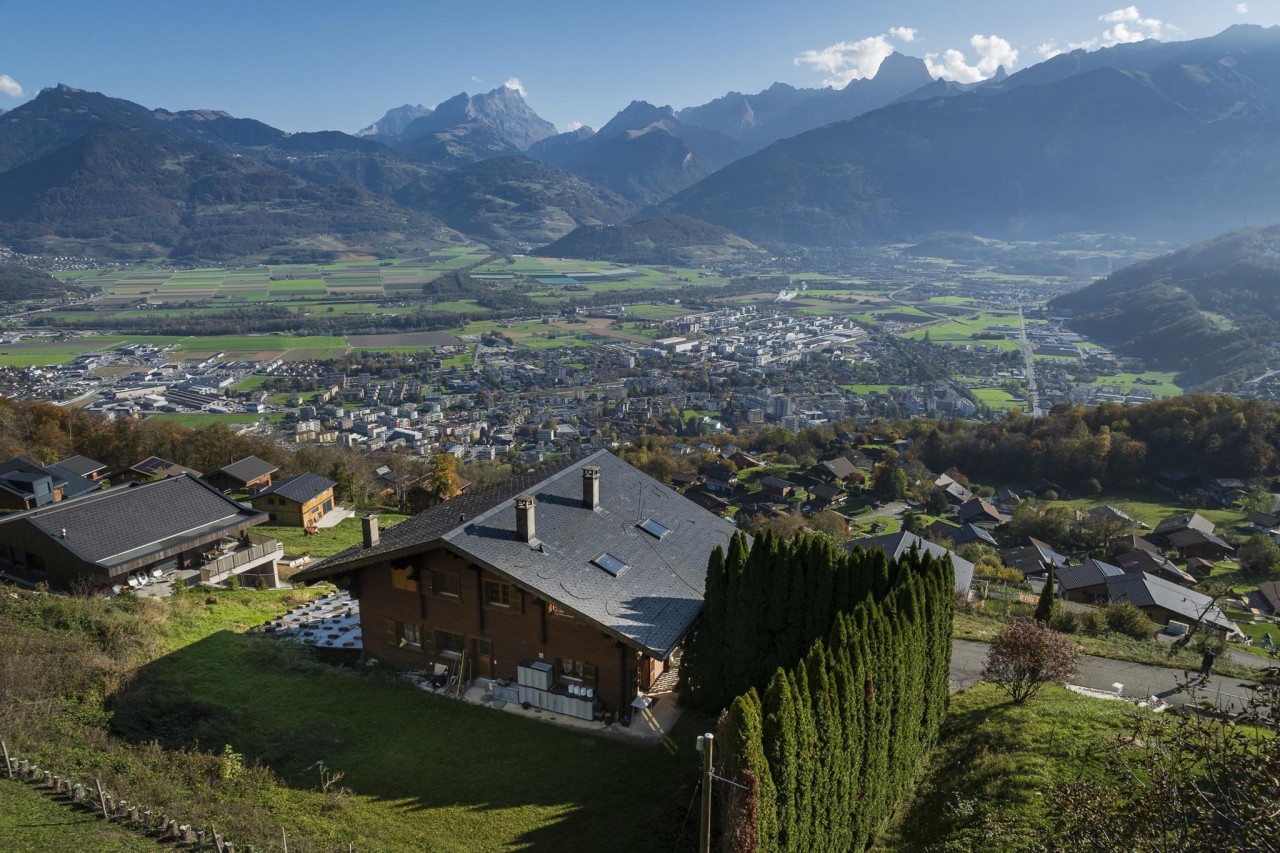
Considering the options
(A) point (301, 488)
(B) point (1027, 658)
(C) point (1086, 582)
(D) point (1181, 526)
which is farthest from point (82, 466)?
(D) point (1181, 526)

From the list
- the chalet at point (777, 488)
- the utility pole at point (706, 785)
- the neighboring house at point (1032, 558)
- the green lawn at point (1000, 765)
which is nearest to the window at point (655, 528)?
the green lawn at point (1000, 765)

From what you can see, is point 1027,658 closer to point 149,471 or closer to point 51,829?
point 51,829

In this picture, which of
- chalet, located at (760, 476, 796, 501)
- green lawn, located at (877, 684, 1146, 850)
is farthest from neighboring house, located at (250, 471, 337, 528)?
chalet, located at (760, 476, 796, 501)

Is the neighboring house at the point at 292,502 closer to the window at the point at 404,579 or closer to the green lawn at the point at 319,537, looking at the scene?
the green lawn at the point at 319,537

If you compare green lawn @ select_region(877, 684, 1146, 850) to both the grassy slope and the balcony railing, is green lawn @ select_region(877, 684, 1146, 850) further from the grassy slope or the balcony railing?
the balcony railing

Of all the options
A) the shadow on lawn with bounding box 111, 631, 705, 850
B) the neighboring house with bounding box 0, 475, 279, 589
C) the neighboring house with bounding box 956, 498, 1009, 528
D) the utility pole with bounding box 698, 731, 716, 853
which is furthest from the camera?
the neighboring house with bounding box 956, 498, 1009, 528

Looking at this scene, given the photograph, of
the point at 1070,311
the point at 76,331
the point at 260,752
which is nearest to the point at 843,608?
the point at 260,752

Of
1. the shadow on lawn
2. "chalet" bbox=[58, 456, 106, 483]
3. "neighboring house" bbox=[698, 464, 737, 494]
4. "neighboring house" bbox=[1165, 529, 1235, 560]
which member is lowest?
"neighboring house" bbox=[1165, 529, 1235, 560]
